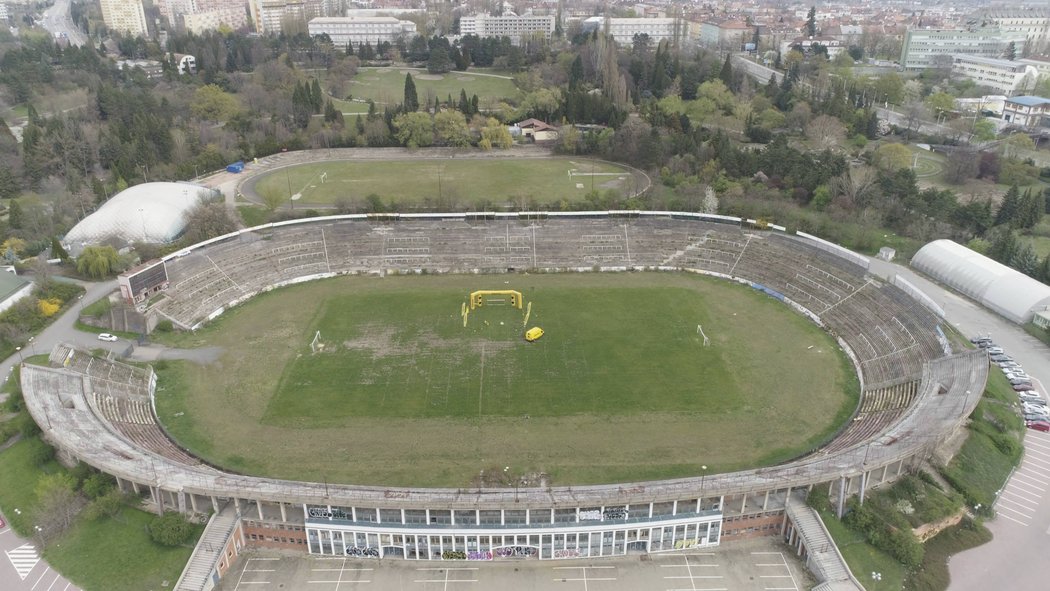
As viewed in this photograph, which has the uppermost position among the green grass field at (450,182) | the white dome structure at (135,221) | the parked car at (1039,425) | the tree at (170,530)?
the white dome structure at (135,221)

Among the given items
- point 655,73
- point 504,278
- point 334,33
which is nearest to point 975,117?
point 655,73

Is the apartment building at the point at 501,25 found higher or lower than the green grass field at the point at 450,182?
higher

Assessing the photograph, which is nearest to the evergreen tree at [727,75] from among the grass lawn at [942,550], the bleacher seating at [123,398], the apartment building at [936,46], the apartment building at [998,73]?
the apartment building at [998,73]

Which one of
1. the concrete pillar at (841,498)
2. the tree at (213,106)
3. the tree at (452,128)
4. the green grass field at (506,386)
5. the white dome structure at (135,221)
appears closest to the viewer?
the concrete pillar at (841,498)

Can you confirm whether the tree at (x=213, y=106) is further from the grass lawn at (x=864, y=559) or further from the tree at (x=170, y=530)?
the grass lawn at (x=864, y=559)

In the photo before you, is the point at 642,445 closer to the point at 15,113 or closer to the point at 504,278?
the point at 504,278

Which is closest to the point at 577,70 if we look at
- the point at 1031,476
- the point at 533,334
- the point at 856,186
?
the point at 856,186
